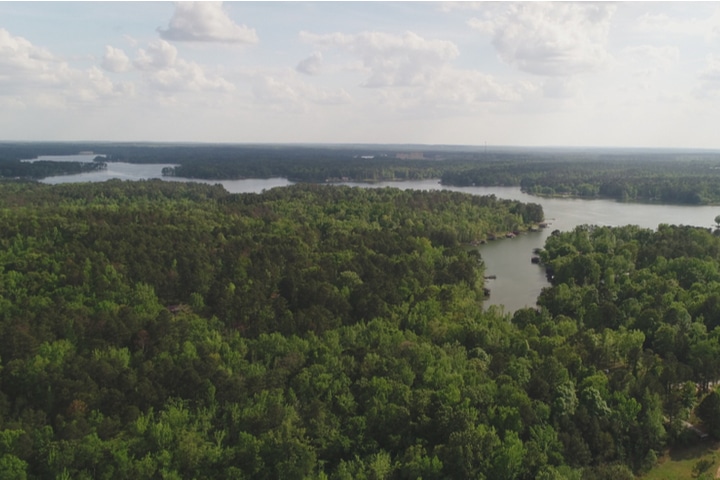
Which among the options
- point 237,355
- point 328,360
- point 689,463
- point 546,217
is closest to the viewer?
→ point 689,463

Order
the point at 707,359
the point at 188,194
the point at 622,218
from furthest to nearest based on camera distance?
1. the point at 188,194
2. the point at 622,218
3. the point at 707,359

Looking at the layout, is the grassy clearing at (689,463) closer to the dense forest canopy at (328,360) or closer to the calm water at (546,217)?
the dense forest canopy at (328,360)

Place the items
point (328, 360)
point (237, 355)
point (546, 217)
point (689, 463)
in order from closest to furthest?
point (689, 463)
point (328, 360)
point (237, 355)
point (546, 217)

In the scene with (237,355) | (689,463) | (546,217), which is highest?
(546,217)

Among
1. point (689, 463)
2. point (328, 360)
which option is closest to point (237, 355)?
point (328, 360)

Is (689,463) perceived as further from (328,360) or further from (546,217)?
(546,217)

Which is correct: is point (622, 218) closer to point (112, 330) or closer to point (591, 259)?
point (591, 259)

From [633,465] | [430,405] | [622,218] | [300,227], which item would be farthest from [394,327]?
[622,218]

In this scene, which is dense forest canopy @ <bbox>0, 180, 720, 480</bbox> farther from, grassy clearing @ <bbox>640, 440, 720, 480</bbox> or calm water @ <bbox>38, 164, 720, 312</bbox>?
calm water @ <bbox>38, 164, 720, 312</bbox>
